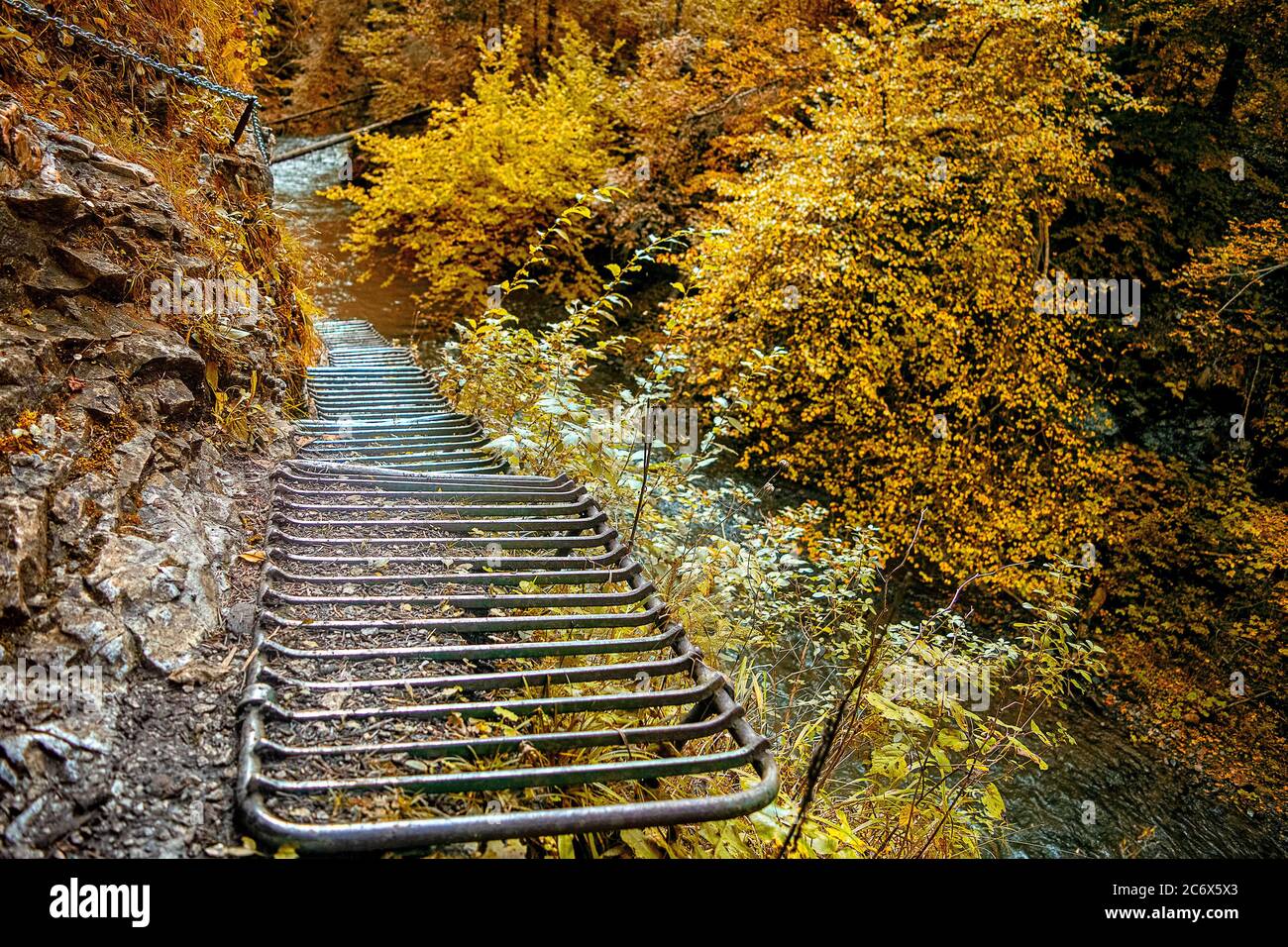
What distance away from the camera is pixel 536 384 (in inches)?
220

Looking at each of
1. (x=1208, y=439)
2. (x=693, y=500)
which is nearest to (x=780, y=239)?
(x=693, y=500)

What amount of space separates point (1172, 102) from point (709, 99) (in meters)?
7.85

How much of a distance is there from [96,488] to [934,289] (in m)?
9.33

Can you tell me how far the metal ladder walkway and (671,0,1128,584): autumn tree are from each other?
589cm

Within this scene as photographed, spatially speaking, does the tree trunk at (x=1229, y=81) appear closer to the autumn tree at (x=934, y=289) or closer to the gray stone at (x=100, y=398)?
the autumn tree at (x=934, y=289)

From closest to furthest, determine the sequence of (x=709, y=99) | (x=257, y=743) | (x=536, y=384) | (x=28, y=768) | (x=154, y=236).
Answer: (x=28, y=768) → (x=257, y=743) → (x=154, y=236) → (x=536, y=384) → (x=709, y=99)

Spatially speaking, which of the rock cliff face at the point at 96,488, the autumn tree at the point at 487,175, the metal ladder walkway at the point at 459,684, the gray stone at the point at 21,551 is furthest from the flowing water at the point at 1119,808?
the gray stone at the point at 21,551

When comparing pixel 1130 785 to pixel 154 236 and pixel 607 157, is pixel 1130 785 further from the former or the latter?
pixel 607 157

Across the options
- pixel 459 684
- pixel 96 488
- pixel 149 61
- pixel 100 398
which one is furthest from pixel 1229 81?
pixel 96 488

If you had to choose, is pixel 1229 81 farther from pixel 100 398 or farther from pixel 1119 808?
pixel 100 398

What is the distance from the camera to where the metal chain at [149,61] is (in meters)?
2.74

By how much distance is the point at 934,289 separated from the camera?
8.88 m

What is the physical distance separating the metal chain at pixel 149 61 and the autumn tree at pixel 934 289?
4.97 meters
